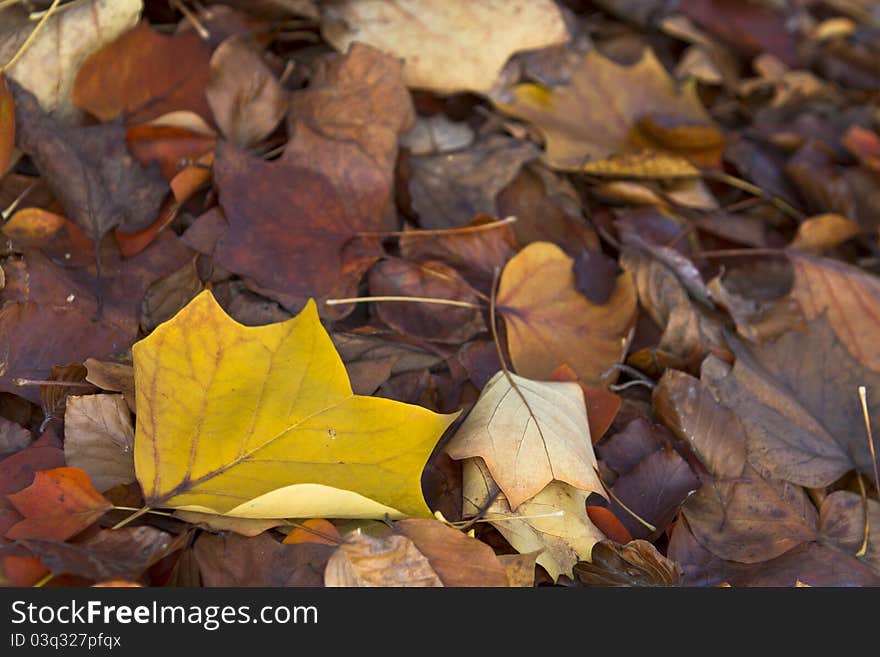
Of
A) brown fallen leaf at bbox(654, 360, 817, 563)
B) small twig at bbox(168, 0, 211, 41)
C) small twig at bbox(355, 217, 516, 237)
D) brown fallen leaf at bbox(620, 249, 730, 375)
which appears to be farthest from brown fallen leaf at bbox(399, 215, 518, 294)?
small twig at bbox(168, 0, 211, 41)

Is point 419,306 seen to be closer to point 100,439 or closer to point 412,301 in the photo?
point 412,301

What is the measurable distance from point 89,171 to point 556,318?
0.62m

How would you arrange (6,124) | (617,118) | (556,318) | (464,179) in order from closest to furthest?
(6,124)
(556,318)
(464,179)
(617,118)

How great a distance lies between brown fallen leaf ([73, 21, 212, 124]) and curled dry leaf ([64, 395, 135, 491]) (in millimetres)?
431

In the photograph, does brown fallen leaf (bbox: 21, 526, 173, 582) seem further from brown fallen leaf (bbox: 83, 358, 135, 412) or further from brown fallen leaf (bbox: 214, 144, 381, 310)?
brown fallen leaf (bbox: 214, 144, 381, 310)

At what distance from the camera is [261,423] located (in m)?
0.88

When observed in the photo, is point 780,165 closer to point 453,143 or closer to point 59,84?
point 453,143

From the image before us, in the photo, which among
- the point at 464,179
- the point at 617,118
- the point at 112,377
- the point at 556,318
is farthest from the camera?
the point at 617,118

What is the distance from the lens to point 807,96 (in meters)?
1.59

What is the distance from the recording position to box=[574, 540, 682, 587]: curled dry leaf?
0.88m

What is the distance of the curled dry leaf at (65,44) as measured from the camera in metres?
1.11

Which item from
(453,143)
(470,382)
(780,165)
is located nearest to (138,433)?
(470,382)

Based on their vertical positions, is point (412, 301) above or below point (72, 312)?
below

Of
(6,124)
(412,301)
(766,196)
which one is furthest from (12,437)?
(766,196)
